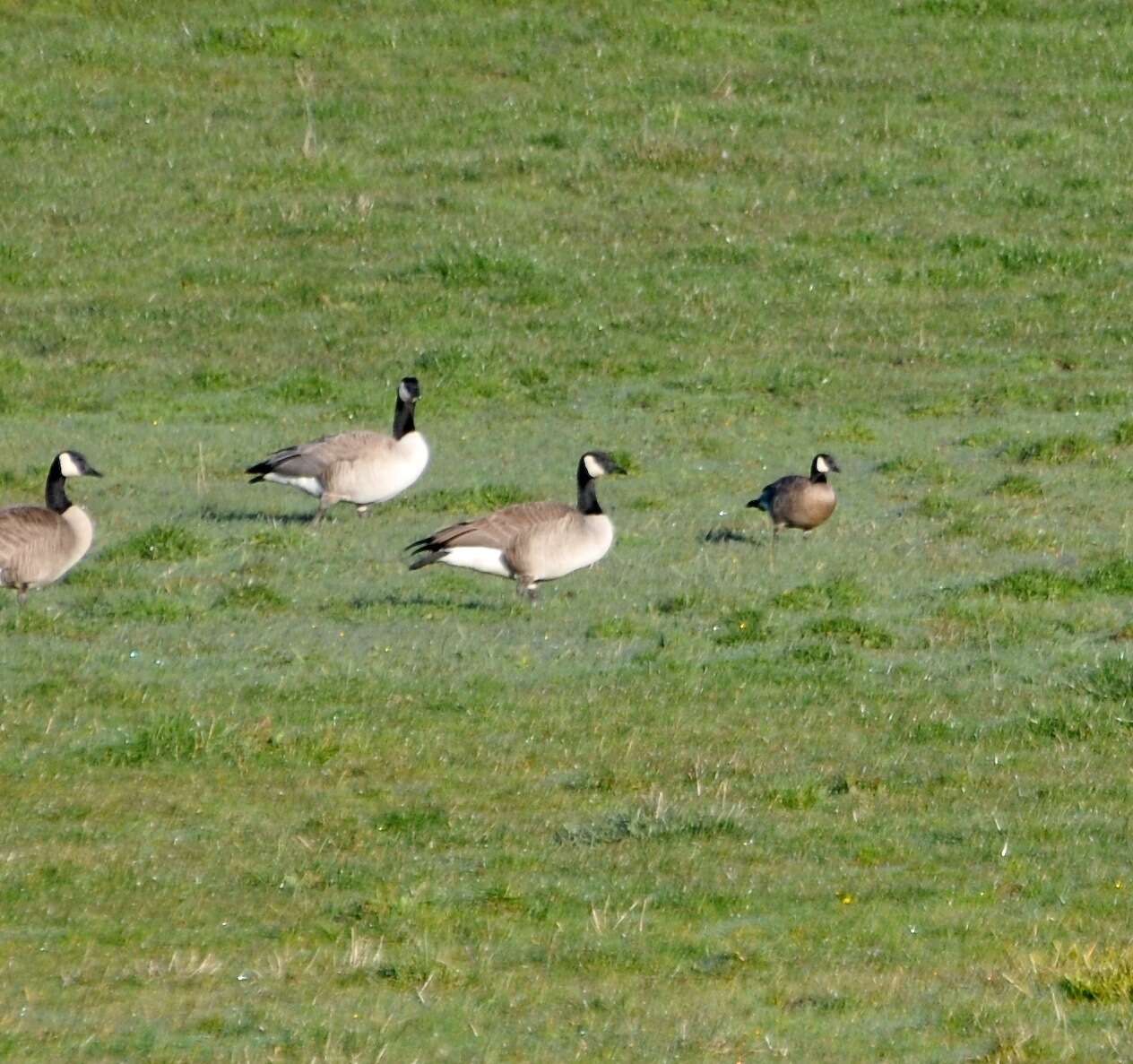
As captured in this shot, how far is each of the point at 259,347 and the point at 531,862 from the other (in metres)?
14.5

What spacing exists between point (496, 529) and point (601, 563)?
1938 millimetres

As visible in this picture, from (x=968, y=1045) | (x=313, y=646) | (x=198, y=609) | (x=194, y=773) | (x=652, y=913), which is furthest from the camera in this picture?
(x=198, y=609)

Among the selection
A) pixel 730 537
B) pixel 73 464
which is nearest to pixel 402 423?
pixel 730 537

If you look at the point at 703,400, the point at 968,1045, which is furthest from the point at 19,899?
the point at 703,400

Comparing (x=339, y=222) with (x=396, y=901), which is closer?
(x=396, y=901)

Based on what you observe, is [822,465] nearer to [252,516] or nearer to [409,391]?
[409,391]

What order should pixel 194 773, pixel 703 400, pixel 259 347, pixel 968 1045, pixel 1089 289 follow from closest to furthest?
pixel 968 1045 → pixel 194 773 → pixel 703 400 → pixel 259 347 → pixel 1089 289

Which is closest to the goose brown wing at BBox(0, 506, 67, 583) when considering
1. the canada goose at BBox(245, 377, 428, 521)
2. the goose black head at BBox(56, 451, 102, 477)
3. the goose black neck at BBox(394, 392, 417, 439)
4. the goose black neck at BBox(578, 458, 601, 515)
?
the goose black head at BBox(56, 451, 102, 477)

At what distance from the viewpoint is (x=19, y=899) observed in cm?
907

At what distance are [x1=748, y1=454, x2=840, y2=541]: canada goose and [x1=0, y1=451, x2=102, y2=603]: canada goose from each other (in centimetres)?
511

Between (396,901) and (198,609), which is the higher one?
(396,901)

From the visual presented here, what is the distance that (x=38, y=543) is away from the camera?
14078mm

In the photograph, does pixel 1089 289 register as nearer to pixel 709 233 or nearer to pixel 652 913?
pixel 709 233

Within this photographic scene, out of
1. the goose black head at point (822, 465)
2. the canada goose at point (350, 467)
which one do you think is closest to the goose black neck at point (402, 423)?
the canada goose at point (350, 467)
